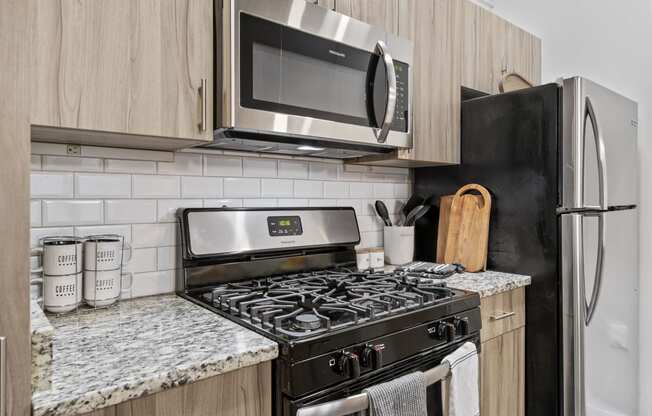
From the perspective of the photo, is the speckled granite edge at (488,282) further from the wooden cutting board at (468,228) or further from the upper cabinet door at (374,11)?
the upper cabinet door at (374,11)

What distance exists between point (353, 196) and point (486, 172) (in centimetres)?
65

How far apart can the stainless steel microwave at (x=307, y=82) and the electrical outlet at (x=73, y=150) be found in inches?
16.4

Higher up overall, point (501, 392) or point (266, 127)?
point (266, 127)

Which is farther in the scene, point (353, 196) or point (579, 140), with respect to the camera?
point (353, 196)

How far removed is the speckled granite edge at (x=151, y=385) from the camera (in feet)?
2.34

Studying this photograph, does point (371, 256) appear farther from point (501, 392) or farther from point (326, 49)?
point (326, 49)

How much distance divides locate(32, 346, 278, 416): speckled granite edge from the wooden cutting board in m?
1.30

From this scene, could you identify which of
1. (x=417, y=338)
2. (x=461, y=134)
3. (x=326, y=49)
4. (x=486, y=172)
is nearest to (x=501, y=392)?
(x=417, y=338)

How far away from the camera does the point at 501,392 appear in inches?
67.0

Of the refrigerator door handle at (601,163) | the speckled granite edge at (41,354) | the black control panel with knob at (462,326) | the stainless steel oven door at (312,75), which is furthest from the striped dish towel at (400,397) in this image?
the refrigerator door handle at (601,163)

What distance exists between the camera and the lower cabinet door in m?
1.62

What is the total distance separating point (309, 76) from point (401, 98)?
0.47 metres

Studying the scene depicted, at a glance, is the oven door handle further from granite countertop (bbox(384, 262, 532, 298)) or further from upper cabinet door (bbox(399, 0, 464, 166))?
upper cabinet door (bbox(399, 0, 464, 166))

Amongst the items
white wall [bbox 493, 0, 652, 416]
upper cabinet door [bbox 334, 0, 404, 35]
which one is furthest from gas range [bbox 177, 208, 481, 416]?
white wall [bbox 493, 0, 652, 416]
